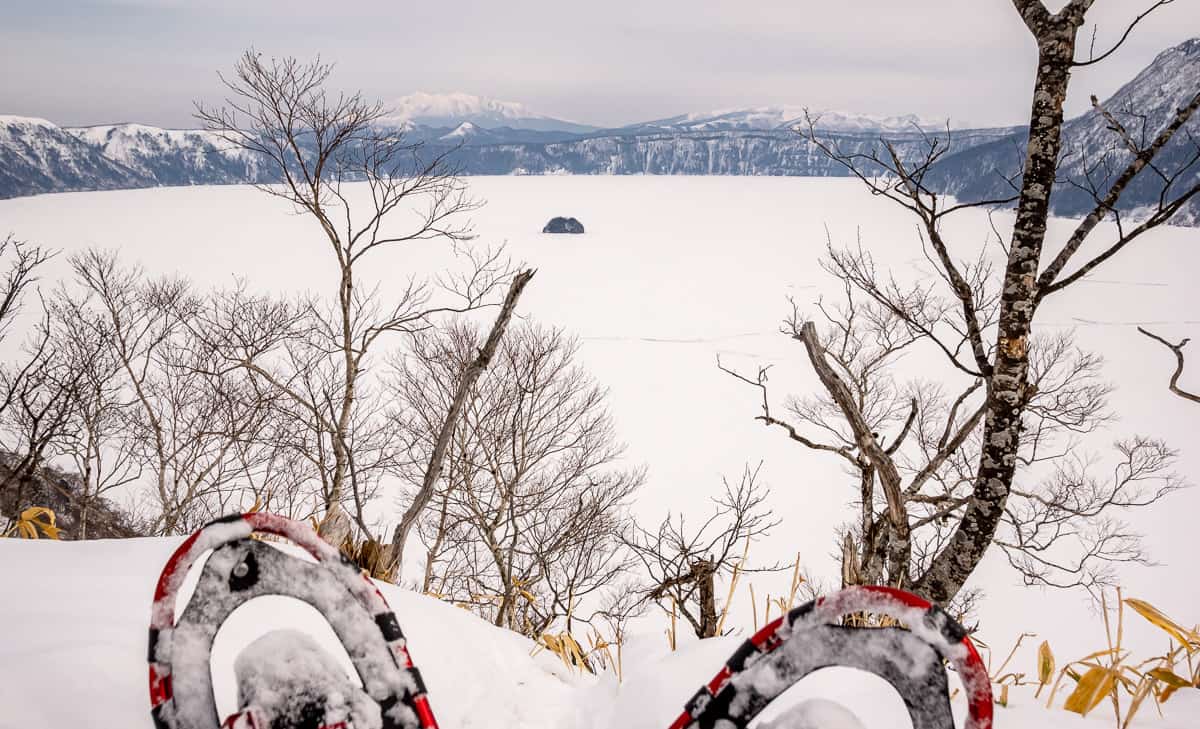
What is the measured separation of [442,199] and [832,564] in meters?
17.0

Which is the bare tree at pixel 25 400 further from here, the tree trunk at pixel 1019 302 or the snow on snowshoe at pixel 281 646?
the tree trunk at pixel 1019 302

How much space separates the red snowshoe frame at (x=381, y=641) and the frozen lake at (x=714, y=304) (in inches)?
781

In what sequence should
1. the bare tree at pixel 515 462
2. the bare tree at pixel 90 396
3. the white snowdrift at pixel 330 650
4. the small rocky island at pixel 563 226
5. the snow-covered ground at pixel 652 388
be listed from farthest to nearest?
the small rocky island at pixel 563 226 < the bare tree at pixel 90 396 < the bare tree at pixel 515 462 < the snow-covered ground at pixel 652 388 < the white snowdrift at pixel 330 650

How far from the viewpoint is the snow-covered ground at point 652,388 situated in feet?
6.44

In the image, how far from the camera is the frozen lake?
2083 centimetres

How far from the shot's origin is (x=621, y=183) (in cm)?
15575

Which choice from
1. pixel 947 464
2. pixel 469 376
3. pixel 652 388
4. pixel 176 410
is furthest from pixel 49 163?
pixel 947 464

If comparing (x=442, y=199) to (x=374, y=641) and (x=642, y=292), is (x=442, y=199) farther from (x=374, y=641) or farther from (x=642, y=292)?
(x=642, y=292)

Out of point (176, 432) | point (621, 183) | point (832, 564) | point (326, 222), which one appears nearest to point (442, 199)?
point (326, 222)

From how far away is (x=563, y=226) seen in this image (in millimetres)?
78750

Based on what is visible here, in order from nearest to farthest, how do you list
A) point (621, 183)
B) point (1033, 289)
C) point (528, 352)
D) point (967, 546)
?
1. point (1033, 289)
2. point (967, 546)
3. point (528, 352)
4. point (621, 183)

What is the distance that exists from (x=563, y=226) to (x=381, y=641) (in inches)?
3135

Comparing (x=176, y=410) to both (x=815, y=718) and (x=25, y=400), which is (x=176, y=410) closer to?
(x=25, y=400)

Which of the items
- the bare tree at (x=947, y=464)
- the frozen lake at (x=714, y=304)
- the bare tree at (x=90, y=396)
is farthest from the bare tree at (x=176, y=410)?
the bare tree at (x=947, y=464)
